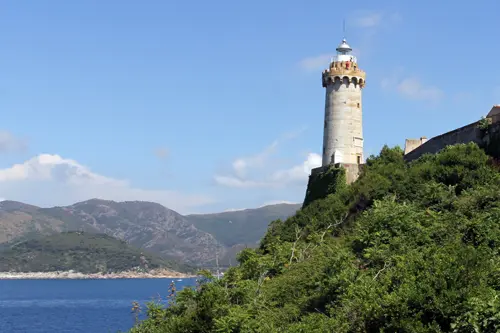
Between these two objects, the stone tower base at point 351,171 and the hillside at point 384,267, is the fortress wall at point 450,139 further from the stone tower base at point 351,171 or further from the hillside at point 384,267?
the stone tower base at point 351,171

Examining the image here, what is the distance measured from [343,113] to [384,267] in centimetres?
2771

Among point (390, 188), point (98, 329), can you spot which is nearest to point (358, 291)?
point (390, 188)

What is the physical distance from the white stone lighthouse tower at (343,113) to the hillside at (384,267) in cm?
620

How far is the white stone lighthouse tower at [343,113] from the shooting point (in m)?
52.3

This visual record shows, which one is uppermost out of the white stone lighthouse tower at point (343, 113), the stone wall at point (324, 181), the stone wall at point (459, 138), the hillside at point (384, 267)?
the white stone lighthouse tower at point (343, 113)

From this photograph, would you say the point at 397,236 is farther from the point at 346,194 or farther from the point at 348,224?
the point at 346,194

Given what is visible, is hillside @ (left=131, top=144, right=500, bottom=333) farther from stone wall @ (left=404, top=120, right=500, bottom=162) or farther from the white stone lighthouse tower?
the white stone lighthouse tower

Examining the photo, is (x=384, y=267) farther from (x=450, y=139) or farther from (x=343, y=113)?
(x=343, y=113)

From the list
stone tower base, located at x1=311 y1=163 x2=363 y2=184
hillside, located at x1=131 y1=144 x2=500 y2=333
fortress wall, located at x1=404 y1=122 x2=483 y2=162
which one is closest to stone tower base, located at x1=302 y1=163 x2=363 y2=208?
stone tower base, located at x1=311 y1=163 x2=363 y2=184

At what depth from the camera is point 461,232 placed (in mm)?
27422

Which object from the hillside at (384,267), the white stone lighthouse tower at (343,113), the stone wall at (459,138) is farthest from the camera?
the white stone lighthouse tower at (343,113)

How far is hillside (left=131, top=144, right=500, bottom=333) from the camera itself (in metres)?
20.8

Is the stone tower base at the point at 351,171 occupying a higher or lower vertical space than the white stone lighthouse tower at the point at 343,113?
lower

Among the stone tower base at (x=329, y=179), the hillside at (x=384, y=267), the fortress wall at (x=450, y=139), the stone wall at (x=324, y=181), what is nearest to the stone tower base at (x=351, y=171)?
the stone tower base at (x=329, y=179)
